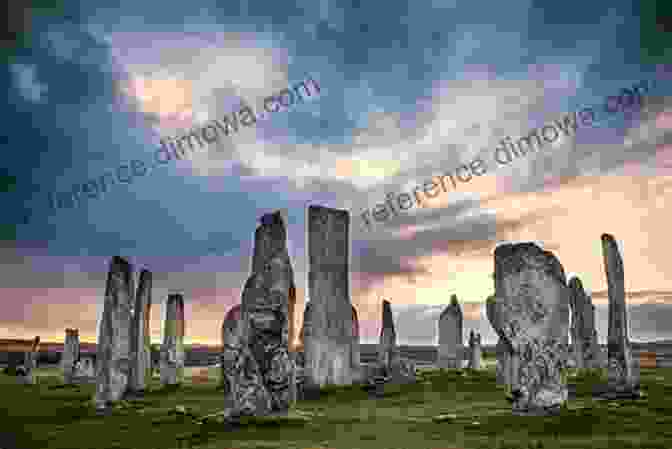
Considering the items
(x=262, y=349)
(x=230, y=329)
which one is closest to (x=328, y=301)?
(x=230, y=329)

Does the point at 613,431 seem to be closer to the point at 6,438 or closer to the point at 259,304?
the point at 259,304

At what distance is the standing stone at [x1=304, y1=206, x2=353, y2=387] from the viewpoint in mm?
23719

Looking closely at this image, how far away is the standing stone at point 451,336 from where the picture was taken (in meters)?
35.3

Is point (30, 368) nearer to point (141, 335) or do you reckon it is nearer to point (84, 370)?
point (84, 370)

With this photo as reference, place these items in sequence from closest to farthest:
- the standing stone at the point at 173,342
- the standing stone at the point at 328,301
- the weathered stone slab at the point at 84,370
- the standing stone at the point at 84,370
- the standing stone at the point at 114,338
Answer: the standing stone at the point at 114,338 < the standing stone at the point at 328,301 < the standing stone at the point at 173,342 < the weathered stone slab at the point at 84,370 < the standing stone at the point at 84,370

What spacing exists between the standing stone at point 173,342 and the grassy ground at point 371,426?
841 cm

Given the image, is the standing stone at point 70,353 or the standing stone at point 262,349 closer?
the standing stone at point 262,349

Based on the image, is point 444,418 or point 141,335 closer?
point 444,418

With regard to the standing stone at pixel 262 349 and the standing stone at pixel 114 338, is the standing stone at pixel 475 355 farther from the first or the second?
the standing stone at pixel 262 349

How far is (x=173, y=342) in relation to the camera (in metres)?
28.6

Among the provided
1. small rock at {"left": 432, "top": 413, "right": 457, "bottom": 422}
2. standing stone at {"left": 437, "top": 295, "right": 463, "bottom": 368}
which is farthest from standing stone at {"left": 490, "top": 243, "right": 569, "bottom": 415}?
standing stone at {"left": 437, "top": 295, "right": 463, "bottom": 368}

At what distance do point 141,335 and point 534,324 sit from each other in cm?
1746

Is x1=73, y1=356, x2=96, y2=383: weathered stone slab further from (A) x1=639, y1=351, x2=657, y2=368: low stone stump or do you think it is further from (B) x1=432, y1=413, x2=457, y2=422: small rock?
(A) x1=639, y1=351, x2=657, y2=368: low stone stump

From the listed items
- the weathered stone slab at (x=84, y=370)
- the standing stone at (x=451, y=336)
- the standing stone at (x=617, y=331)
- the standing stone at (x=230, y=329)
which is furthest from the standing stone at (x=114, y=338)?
the standing stone at (x=451, y=336)
